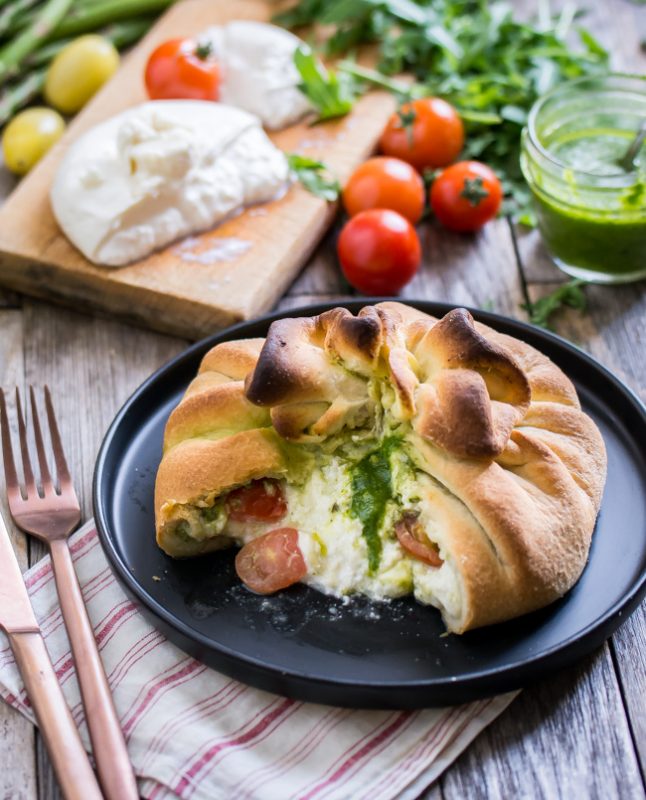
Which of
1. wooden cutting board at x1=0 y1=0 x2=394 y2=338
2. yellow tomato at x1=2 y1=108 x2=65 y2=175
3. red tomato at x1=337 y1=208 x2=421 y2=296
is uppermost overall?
yellow tomato at x1=2 y1=108 x2=65 y2=175

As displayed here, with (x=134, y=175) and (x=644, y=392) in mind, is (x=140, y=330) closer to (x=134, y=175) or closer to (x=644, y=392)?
(x=134, y=175)

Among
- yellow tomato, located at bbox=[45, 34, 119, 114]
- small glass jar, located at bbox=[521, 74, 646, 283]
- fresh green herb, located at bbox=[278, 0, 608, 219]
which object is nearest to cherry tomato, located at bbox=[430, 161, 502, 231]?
small glass jar, located at bbox=[521, 74, 646, 283]

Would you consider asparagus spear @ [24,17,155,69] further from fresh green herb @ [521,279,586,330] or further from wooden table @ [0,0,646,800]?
fresh green herb @ [521,279,586,330]

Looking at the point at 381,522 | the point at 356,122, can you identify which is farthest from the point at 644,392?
the point at 356,122

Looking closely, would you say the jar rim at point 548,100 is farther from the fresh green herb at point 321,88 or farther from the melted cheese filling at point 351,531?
the melted cheese filling at point 351,531

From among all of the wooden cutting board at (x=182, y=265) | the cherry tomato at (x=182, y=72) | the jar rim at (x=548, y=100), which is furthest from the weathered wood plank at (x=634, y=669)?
the cherry tomato at (x=182, y=72)

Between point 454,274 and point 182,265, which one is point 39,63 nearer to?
point 182,265
